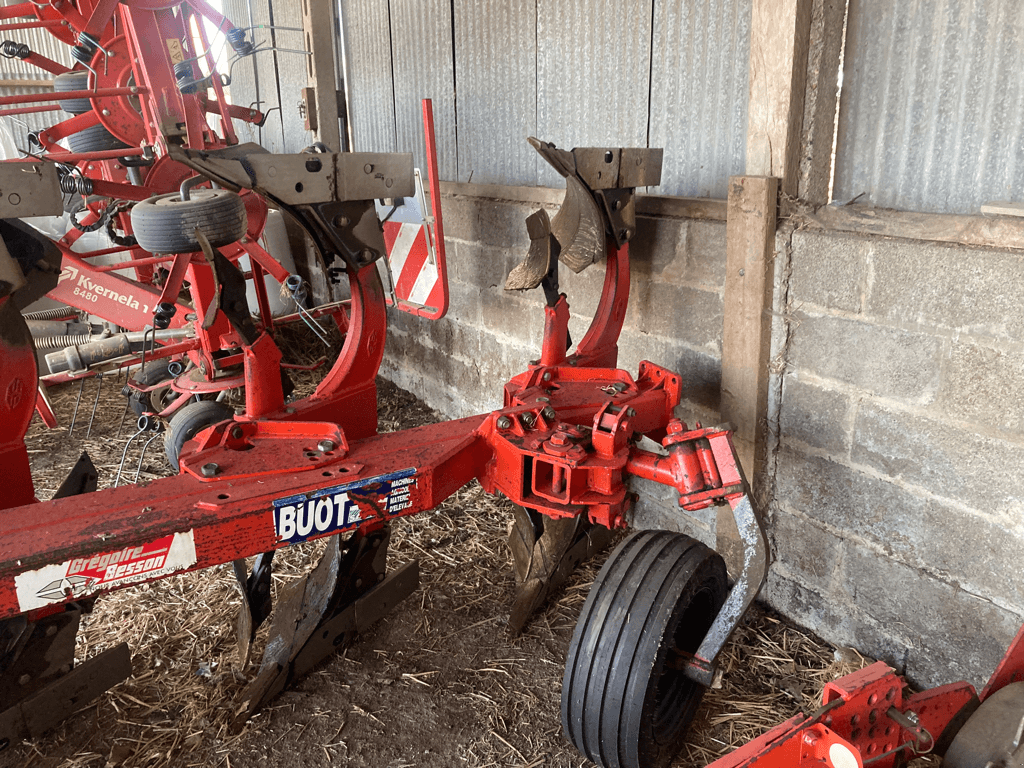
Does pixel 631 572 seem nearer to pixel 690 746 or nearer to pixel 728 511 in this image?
pixel 690 746

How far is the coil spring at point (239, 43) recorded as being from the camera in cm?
369

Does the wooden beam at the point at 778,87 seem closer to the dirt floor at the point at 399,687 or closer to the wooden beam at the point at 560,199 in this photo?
the wooden beam at the point at 560,199

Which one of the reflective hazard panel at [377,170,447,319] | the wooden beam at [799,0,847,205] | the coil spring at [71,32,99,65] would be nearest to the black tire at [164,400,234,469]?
the reflective hazard panel at [377,170,447,319]

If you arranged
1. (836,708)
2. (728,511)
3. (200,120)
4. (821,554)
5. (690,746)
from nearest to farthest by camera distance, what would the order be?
(836,708) → (690,746) → (821,554) → (728,511) → (200,120)

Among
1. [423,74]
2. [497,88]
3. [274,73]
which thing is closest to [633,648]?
[497,88]

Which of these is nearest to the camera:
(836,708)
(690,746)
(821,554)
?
(836,708)

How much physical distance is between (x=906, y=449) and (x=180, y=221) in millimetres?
1978

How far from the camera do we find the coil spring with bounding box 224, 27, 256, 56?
369 cm

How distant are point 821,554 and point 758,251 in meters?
0.95

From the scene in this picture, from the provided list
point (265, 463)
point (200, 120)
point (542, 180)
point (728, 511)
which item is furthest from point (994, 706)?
point (200, 120)

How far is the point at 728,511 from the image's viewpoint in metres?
2.52

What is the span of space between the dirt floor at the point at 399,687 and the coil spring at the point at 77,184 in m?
1.71

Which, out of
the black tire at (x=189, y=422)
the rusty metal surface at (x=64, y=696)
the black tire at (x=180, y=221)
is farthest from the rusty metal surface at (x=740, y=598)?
the black tire at (x=189, y=422)

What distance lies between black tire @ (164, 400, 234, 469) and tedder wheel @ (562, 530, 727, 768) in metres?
2.16
